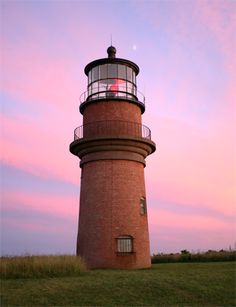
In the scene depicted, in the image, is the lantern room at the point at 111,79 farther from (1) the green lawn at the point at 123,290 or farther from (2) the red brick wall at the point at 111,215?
(1) the green lawn at the point at 123,290

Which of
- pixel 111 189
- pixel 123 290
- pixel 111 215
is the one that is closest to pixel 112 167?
pixel 111 189

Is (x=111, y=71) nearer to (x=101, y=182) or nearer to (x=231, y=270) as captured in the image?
(x=101, y=182)

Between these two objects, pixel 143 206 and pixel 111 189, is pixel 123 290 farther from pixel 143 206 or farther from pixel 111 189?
pixel 143 206

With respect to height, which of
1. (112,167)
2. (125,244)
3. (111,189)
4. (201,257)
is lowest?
(201,257)

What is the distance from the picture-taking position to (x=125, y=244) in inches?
765

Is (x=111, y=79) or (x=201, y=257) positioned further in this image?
(x=201, y=257)

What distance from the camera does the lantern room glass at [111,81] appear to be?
20734mm

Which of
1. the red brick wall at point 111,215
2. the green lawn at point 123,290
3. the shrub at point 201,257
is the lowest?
the green lawn at point 123,290

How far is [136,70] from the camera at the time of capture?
2152cm

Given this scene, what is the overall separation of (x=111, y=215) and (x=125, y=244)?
148 cm

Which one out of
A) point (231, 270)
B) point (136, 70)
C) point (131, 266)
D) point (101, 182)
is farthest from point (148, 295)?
point (136, 70)

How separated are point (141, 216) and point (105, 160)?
3214mm

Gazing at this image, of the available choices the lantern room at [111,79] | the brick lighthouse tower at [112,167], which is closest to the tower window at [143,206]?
the brick lighthouse tower at [112,167]

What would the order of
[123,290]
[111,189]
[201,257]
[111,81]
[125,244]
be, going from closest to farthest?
[123,290], [125,244], [111,189], [111,81], [201,257]
